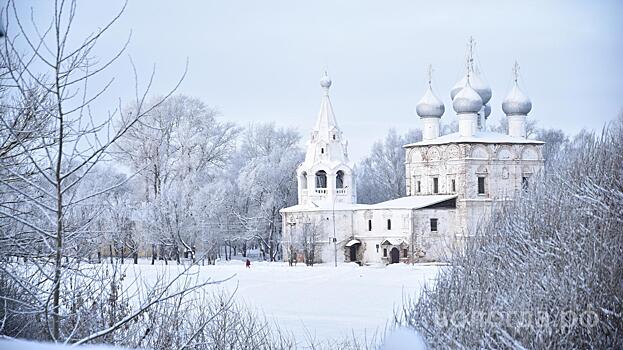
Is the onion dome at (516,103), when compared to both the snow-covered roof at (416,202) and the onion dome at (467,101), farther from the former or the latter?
the snow-covered roof at (416,202)

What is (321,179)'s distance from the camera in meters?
25.7

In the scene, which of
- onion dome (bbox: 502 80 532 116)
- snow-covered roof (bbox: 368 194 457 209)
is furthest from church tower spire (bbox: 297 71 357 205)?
onion dome (bbox: 502 80 532 116)

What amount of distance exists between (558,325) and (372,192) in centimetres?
2579

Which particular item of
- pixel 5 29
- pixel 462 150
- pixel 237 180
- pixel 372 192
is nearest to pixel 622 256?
pixel 5 29

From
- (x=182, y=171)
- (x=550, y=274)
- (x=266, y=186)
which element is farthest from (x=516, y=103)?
(x=550, y=274)

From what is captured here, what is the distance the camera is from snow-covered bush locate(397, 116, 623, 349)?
18.0ft

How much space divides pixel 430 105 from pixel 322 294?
1136 cm

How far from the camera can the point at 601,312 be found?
215 inches

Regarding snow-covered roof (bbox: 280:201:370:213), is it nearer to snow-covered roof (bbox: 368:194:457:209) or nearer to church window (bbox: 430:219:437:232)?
snow-covered roof (bbox: 368:194:457:209)

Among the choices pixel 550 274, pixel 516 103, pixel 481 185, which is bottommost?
pixel 550 274

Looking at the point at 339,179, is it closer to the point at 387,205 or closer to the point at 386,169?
the point at 387,205

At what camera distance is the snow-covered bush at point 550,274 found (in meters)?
5.49

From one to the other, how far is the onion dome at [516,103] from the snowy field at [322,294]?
643 cm

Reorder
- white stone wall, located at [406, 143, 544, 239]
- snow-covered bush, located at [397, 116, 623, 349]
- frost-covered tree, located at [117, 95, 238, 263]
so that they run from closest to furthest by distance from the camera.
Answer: snow-covered bush, located at [397, 116, 623, 349] < frost-covered tree, located at [117, 95, 238, 263] < white stone wall, located at [406, 143, 544, 239]
